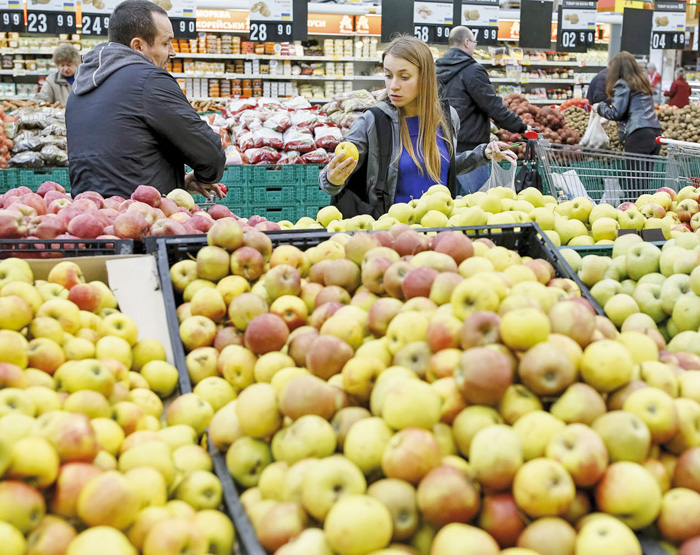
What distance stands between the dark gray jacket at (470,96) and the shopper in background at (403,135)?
222cm

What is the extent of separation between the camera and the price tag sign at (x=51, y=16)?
717cm

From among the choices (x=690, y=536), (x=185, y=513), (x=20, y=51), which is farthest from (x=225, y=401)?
(x=20, y=51)

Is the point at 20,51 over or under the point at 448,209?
over

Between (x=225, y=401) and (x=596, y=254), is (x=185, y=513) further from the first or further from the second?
(x=596, y=254)

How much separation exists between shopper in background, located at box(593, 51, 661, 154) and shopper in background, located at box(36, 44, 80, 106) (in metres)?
5.50

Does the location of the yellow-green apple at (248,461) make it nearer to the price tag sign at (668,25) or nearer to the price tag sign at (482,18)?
the price tag sign at (482,18)

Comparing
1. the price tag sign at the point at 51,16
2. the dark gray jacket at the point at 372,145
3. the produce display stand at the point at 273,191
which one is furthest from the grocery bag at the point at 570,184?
the price tag sign at the point at 51,16

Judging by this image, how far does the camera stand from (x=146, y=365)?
163 centimetres

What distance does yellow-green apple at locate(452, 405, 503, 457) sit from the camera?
1.16m

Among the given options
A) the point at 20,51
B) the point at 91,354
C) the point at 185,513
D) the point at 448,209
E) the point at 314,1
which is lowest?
the point at 185,513

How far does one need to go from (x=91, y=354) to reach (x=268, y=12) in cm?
655

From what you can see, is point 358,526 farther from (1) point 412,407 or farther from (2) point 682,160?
(2) point 682,160

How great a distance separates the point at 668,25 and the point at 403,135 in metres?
8.14

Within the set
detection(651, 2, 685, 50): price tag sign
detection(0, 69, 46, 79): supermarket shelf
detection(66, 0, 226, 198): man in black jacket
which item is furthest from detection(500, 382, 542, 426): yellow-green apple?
detection(651, 2, 685, 50): price tag sign
